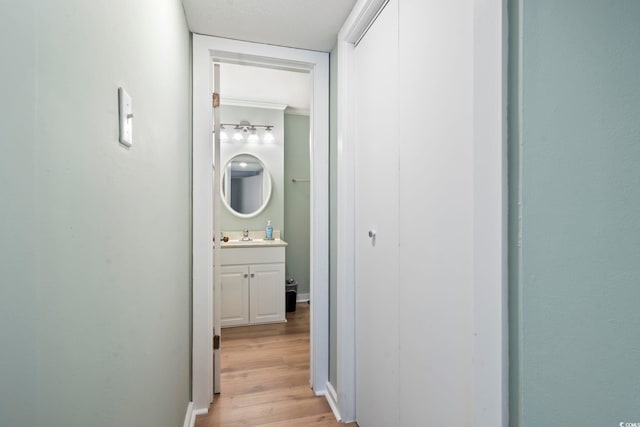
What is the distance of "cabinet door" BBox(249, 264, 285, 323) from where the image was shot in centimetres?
325

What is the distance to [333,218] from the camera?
76.1 inches

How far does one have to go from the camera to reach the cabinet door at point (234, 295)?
312 cm

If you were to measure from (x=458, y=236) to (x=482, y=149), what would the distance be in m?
0.29

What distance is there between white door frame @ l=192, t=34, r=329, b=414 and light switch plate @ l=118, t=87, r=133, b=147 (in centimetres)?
109

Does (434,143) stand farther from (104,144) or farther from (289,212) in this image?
(289,212)

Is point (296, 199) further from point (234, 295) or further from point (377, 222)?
point (377, 222)

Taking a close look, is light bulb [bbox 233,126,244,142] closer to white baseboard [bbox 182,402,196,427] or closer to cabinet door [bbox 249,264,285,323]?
cabinet door [bbox 249,264,285,323]

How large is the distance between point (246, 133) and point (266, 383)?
281 cm

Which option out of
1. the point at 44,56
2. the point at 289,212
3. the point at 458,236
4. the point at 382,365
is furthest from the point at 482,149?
the point at 289,212

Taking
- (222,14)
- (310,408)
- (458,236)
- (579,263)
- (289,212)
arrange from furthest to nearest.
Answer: (289,212), (310,408), (222,14), (458,236), (579,263)

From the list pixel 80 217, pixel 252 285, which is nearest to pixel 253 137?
pixel 252 285

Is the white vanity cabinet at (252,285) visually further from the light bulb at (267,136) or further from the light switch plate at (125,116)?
the light switch plate at (125,116)

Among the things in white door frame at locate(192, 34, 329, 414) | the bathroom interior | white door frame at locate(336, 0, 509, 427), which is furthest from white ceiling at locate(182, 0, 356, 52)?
white door frame at locate(336, 0, 509, 427)

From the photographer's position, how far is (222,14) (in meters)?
1.61
